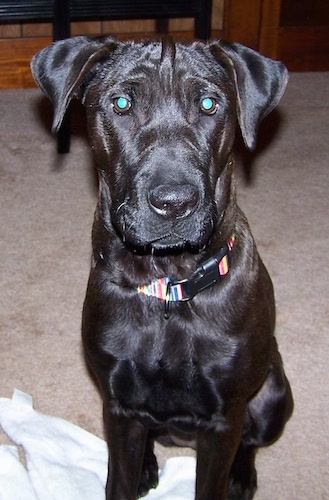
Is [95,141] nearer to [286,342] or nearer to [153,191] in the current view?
[153,191]

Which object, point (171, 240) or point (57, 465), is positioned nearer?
point (171, 240)

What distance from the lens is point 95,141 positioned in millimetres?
1851

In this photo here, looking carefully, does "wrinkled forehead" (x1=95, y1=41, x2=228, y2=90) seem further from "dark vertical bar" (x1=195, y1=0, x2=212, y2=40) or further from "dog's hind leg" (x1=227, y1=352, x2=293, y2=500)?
"dark vertical bar" (x1=195, y1=0, x2=212, y2=40)

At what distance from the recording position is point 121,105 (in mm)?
1786

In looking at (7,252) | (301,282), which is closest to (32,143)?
(7,252)

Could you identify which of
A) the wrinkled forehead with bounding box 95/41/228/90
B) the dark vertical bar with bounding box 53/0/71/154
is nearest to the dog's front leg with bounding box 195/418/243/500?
the wrinkled forehead with bounding box 95/41/228/90

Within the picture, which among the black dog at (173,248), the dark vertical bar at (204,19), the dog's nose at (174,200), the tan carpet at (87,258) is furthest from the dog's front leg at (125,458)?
the dark vertical bar at (204,19)

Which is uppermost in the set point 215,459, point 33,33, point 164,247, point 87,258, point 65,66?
point 65,66

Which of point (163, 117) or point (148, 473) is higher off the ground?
point (163, 117)

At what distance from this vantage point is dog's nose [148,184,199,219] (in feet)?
5.49

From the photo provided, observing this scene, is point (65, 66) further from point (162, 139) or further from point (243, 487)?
point (243, 487)

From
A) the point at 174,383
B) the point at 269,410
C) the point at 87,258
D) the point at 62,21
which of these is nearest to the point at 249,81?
the point at 174,383

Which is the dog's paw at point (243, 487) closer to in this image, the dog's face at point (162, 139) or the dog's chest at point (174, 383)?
the dog's chest at point (174, 383)

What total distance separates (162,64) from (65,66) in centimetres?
24
